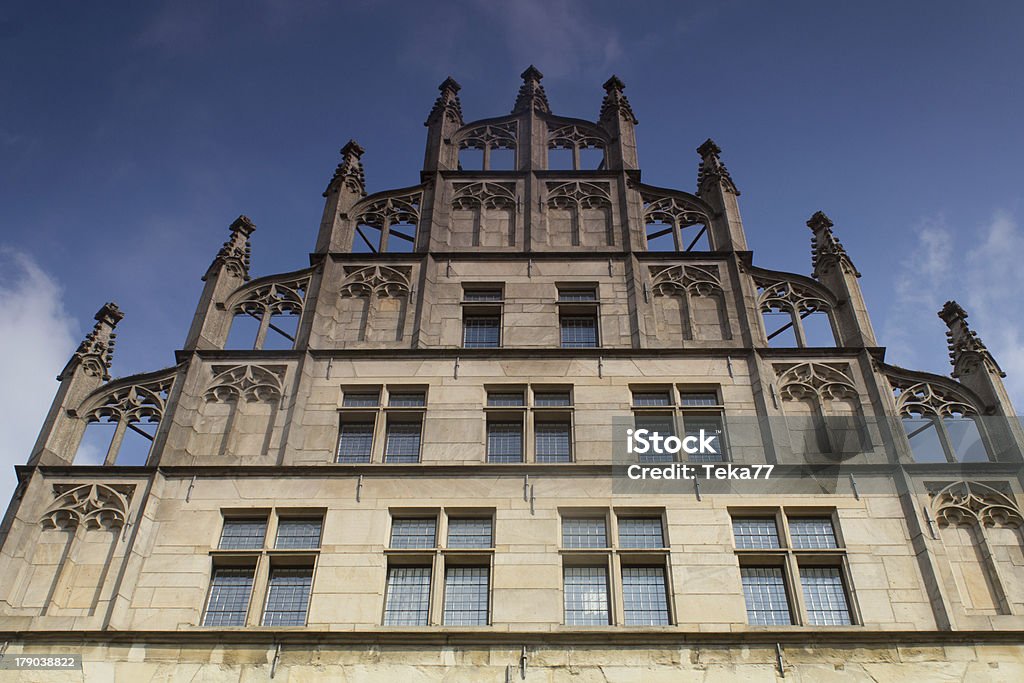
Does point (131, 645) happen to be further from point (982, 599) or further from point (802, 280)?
point (802, 280)

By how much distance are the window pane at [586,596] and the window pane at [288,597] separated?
14.4 feet

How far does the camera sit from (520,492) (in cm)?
1991

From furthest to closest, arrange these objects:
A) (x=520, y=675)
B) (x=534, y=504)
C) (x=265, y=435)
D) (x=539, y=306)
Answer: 1. (x=539, y=306)
2. (x=265, y=435)
3. (x=534, y=504)
4. (x=520, y=675)

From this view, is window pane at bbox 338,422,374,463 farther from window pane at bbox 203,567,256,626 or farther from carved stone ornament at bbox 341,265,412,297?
carved stone ornament at bbox 341,265,412,297

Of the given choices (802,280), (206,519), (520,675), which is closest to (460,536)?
(520,675)

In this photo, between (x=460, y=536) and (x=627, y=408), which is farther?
(x=627, y=408)

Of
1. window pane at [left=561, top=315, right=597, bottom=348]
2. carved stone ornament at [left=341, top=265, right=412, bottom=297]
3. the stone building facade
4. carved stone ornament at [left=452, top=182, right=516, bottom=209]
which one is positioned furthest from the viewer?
carved stone ornament at [left=452, top=182, right=516, bottom=209]

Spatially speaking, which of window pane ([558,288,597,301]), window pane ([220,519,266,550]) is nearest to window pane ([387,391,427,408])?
window pane ([220,519,266,550])

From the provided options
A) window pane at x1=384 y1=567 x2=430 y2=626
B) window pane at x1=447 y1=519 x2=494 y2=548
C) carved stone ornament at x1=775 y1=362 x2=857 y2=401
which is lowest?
window pane at x1=384 y1=567 x2=430 y2=626

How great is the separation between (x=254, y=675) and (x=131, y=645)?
7.16 feet

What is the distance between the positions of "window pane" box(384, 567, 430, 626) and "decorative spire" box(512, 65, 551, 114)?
15.3 meters

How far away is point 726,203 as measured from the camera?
2669cm

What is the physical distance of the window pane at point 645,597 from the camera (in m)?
18.2

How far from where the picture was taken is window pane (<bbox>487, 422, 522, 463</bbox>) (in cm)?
2098
